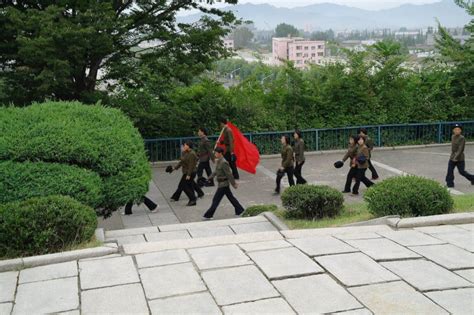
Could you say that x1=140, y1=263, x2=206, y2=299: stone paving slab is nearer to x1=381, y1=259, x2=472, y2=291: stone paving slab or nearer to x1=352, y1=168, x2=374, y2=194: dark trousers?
x1=381, y1=259, x2=472, y2=291: stone paving slab

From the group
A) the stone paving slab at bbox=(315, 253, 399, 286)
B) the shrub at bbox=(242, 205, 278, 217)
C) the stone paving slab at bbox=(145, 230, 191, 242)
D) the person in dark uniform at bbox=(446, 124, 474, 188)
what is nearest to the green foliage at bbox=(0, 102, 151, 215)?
the stone paving slab at bbox=(145, 230, 191, 242)

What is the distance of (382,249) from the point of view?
23.2 ft

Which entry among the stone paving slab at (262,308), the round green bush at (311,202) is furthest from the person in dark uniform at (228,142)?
the stone paving slab at (262,308)

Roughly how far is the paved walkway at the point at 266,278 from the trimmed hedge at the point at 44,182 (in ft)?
5.38

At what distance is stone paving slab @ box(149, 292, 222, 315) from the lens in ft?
17.5

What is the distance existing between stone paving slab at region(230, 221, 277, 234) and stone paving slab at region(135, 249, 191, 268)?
2244 millimetres

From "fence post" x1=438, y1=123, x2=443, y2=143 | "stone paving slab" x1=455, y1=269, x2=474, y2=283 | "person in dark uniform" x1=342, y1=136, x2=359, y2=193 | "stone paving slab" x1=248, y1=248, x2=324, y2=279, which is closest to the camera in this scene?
"stone paving slab" x1=455, y1=269, x2=474, y2=283

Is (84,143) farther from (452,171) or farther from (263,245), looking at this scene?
(452,171)

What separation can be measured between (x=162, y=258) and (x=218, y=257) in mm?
707

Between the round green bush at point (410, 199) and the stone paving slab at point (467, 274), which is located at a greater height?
the round green bush at point (410, 199)

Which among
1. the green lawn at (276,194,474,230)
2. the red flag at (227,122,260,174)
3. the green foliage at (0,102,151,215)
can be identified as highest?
the green foliage at (0,102,151,215)

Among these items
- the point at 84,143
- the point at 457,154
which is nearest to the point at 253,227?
the point at 84,143

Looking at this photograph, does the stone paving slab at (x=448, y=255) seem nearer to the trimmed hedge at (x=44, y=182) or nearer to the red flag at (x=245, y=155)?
the trimmed hedge at (x=44, y=182)

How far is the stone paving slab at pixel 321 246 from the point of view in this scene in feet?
23.0
